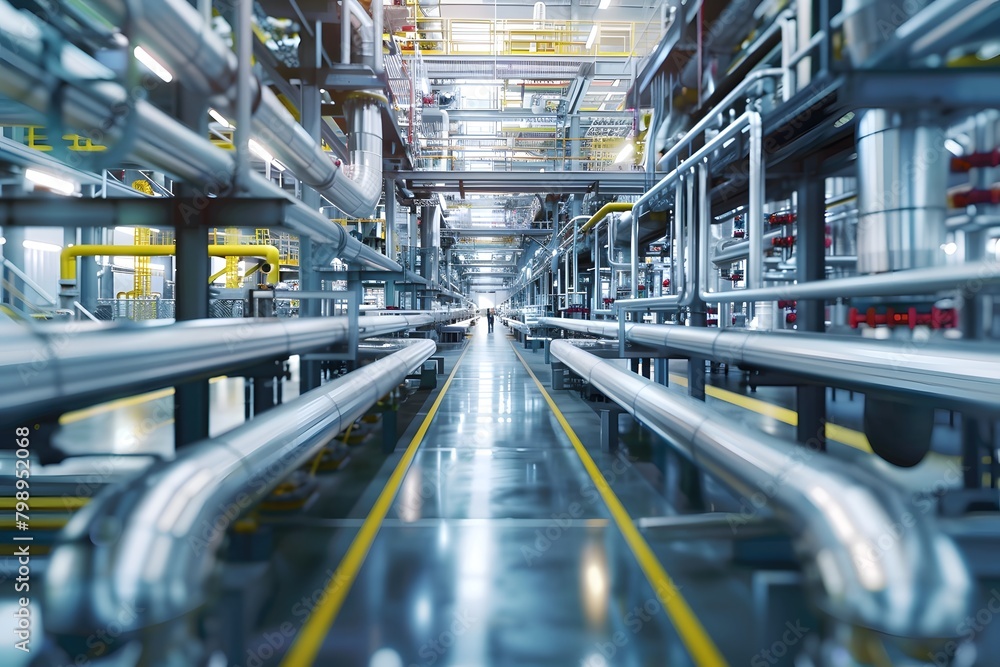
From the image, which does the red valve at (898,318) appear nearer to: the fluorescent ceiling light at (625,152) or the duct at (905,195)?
the duct at (905,195)

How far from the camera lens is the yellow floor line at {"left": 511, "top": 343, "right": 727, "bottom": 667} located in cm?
201

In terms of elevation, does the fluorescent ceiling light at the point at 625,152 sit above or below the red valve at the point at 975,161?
above

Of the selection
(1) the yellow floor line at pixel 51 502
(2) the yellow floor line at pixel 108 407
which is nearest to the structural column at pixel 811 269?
(1) the yellow floor line at pixel 51 502

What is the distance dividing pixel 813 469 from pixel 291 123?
3548 millimetres

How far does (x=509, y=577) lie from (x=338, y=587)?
29.6 inches

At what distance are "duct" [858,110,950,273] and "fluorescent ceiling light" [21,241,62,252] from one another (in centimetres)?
1286

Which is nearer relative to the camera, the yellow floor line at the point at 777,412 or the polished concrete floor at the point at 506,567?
the polished concrete floor at the point at 506,567

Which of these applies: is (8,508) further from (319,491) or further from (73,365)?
(73,365)

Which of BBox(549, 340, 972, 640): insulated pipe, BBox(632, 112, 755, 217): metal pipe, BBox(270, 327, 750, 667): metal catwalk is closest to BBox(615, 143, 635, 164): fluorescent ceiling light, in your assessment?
BBox(632, 112, 755, 217): metal pipe

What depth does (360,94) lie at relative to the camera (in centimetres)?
678

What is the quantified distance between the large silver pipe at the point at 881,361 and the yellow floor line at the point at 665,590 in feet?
3.43

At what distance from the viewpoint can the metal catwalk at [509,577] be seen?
2.04m

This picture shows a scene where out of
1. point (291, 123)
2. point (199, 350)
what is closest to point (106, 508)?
point (199, 350)

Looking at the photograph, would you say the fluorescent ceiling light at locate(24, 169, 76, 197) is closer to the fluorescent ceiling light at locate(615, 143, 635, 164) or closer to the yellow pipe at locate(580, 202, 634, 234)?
the yellow pipe at locate(580, 202, 634, 234)
